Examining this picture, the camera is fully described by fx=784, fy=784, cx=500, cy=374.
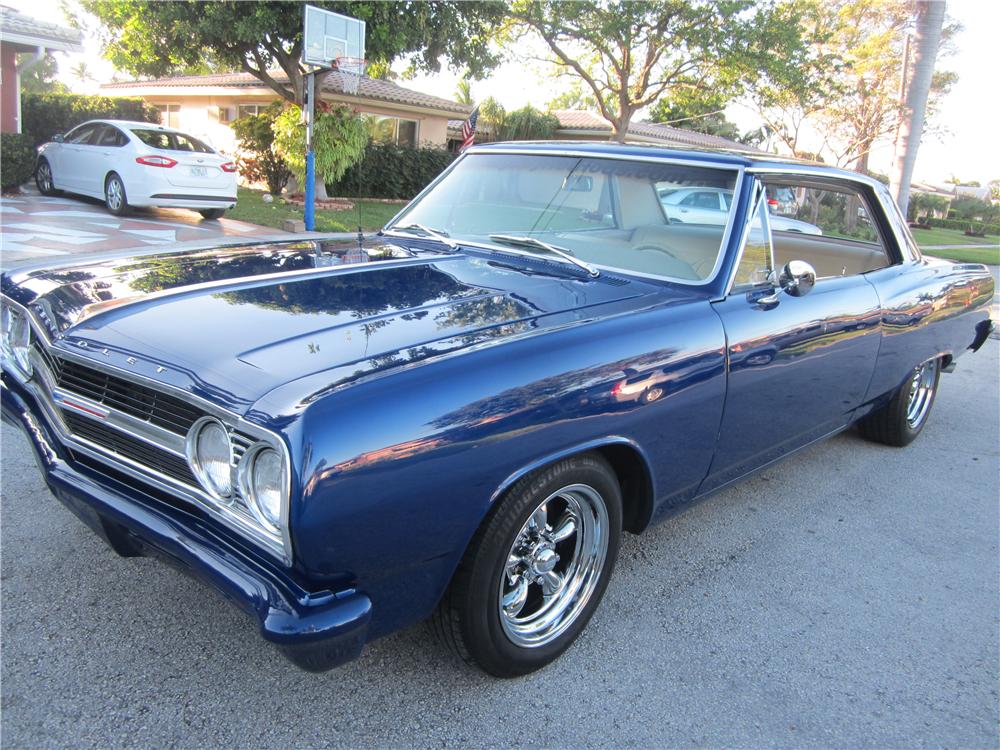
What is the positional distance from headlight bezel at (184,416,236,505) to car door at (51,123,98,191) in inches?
490

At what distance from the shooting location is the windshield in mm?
3129

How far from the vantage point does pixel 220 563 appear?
6.14 ft

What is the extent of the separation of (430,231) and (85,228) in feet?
27.7

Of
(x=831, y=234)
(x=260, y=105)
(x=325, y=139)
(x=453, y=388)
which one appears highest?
(x=260, y=105)

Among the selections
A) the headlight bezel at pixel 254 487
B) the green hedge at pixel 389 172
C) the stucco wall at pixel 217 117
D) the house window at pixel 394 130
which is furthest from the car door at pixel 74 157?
the headlight bezel at pixel 254 487

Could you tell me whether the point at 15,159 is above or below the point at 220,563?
above

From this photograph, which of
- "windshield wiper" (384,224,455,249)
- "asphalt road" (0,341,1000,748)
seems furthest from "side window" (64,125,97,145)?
"windshield wiper" (384,224,455,249)

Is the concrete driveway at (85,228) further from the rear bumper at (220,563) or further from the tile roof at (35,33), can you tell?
the rear bumper at (220,563)

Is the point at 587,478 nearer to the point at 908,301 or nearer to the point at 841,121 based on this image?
the point at 908,301

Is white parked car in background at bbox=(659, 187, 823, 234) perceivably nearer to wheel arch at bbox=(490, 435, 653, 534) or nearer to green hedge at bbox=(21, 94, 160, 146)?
wheel arch at bbox=(490, 435, 653, 534)

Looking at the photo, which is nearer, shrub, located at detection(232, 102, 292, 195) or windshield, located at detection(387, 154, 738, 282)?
windshield, located at detection(387, 154, 738, 282)

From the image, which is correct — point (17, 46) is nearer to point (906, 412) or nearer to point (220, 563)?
point (906, 412)

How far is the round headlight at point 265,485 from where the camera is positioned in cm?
181

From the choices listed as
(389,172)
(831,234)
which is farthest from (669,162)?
(389,172)
